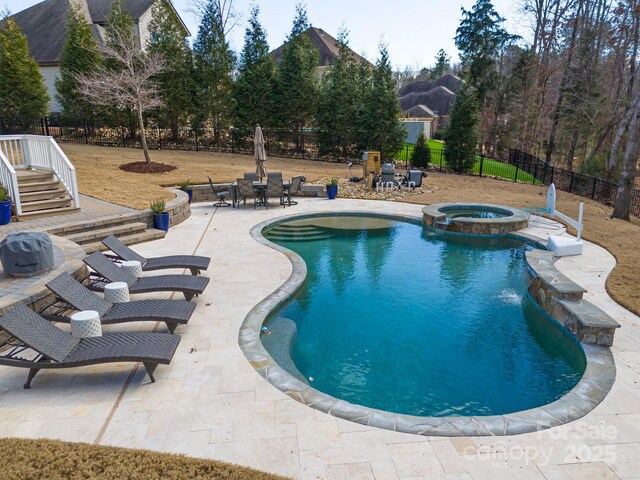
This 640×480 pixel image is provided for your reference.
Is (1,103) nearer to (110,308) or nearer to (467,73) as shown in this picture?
(110,308)

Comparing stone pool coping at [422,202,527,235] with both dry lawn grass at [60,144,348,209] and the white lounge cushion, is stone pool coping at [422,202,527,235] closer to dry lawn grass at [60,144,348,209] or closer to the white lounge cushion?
the white lounge cushion

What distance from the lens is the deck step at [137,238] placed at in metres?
9.70

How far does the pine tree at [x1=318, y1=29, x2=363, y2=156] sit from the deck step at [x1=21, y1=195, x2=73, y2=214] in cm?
1671

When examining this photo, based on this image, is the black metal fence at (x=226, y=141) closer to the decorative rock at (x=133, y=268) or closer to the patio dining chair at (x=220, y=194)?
the patio dining chair at (x=220, y=194)

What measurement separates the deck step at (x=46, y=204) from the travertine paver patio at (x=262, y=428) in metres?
6.57

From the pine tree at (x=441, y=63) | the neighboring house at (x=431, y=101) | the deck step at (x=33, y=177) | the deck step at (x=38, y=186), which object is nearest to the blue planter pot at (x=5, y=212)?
the deck step at (x=38, y=186)

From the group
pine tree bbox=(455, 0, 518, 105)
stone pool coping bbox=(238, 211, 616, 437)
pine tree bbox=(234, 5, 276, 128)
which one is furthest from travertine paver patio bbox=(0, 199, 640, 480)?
pine tree bbox=(455, 0, 518, 105)

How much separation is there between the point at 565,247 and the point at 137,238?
10.2 metres

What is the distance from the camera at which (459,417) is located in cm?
446

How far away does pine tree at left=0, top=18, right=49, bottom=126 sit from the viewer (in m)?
23.0

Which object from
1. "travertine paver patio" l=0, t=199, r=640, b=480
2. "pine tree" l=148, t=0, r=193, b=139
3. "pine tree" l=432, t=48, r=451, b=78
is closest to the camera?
"travertine paver patio" l=0, t=199, r=640, b=480

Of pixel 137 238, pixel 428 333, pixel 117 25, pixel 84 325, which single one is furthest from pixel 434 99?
pixel 84 325

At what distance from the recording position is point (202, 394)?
4.77 metres

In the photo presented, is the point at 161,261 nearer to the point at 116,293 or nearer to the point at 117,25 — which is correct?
the point at 116,293
